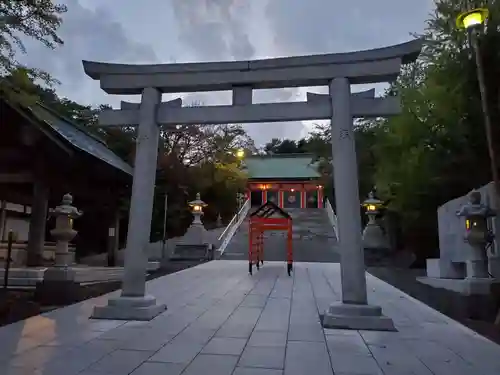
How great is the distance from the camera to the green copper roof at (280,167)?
30.1 m

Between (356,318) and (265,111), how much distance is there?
2623 mm

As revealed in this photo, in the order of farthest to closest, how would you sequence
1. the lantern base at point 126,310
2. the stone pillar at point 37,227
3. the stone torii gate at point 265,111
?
the stone pillar at point 37,227
the lantern base at point 126,310
the stone torii gate at point 265,111

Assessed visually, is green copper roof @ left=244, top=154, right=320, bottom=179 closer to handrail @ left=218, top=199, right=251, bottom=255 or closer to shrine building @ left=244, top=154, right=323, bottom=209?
shrine building @ left=244, top=154, right=323, bottom=209

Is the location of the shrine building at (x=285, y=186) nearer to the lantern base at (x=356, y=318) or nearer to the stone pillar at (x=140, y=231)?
the stone pillar at (x=140, y=231)

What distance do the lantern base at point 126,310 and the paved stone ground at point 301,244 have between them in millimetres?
10674

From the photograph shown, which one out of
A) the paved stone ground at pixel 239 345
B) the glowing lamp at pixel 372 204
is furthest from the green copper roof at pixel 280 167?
the paved stone ground at pixel 239 345

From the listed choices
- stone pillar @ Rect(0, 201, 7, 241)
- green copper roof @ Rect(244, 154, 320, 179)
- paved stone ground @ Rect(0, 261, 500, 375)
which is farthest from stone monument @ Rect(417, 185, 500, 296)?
green copper roof @ Rect(244, 154, 320, 179)

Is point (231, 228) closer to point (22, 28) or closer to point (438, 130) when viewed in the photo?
point (438, 130)

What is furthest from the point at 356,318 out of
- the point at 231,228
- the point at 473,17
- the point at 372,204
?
the point at 231,228

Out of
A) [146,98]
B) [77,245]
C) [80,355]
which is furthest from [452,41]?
[77,245]

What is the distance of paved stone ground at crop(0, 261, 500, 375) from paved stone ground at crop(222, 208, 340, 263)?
31.6ft

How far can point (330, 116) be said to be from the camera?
472 cm

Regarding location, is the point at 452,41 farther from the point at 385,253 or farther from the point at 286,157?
the point at 286,157

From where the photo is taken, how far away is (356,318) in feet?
13.9
